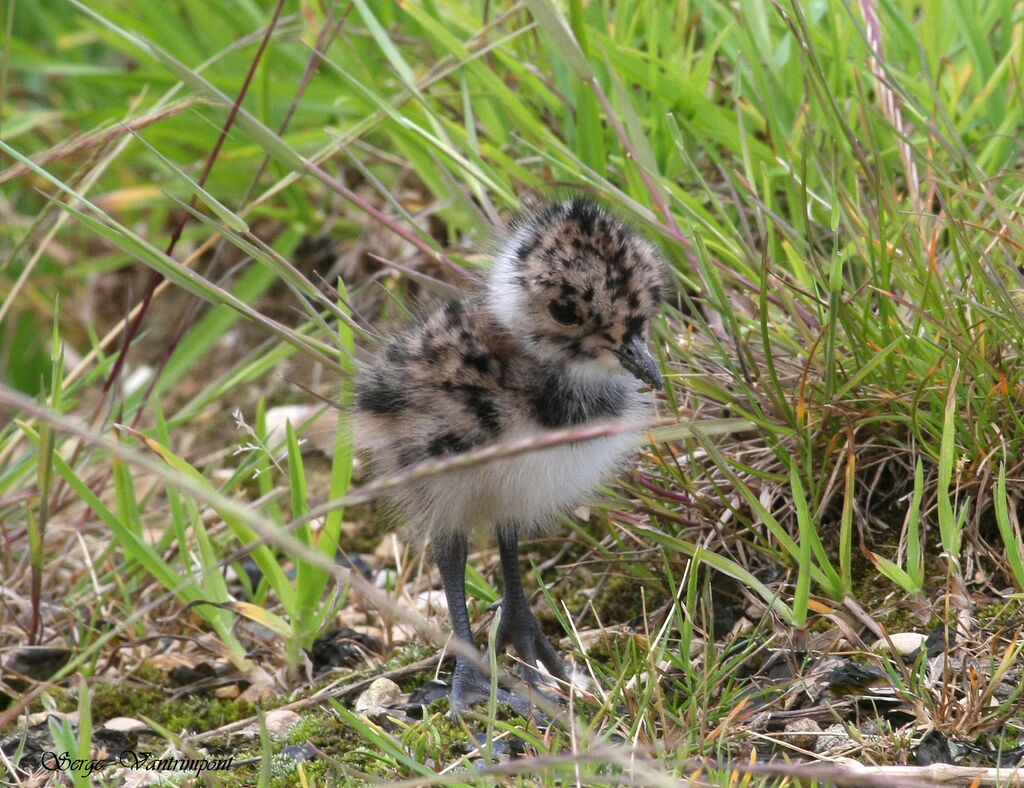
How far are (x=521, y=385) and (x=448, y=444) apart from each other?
7.8 inches

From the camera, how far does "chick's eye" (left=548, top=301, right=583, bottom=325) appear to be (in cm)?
255

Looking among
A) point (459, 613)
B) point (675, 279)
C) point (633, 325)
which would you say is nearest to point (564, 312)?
point (633, 325)

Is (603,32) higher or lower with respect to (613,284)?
higher

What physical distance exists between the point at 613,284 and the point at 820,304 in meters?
0.54

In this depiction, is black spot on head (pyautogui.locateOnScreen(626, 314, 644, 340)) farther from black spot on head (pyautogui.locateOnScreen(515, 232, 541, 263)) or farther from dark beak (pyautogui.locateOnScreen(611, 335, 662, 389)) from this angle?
black spot on head (pyautogui.locateOnScreen(515, 232, 541, 263))

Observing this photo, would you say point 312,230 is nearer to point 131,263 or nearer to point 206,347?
point 206,347

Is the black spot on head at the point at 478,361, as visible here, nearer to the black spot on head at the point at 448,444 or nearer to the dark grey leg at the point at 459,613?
the black spot on head at the point at 448,444

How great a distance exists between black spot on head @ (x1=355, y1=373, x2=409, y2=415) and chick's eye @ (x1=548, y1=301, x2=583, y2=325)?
38cm

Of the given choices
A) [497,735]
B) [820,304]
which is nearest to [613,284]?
[820,304]

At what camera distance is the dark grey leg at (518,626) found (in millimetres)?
2777

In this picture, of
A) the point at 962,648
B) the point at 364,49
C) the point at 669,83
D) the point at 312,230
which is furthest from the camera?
the point at 312,230

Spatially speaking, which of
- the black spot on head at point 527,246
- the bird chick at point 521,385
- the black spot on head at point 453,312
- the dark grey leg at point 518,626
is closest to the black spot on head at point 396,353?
the bird chick at point 521,385

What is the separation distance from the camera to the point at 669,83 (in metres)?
3.51

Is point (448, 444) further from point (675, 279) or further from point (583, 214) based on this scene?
point (675, 279)
